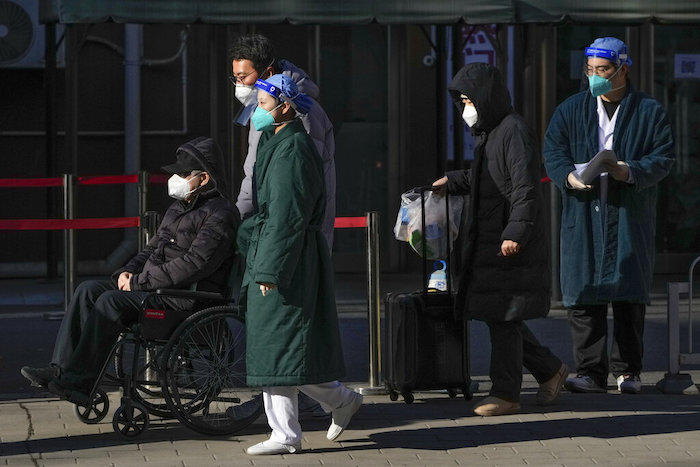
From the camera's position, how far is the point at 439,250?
7.99 m

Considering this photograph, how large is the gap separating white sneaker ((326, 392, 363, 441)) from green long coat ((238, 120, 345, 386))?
0.79 feet

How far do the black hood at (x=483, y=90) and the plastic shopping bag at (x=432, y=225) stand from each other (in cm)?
54

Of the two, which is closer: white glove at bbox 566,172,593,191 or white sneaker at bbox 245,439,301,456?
white sneaker at bbox 245,439,301,456

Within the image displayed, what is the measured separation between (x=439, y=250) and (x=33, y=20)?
23.4ft

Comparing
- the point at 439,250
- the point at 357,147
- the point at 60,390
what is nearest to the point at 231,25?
the point at 357,147

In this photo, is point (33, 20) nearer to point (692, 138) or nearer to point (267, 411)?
point (692, 138)

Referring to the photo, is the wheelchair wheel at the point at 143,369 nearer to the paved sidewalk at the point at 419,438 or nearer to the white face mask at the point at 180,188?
the paved sidewalk at the point at 419,438

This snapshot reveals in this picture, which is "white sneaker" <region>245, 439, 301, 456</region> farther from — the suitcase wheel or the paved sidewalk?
the suitcase wheel

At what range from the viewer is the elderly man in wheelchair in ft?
23.2

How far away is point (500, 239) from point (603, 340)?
1.17 metres

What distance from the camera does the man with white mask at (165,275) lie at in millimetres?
7086

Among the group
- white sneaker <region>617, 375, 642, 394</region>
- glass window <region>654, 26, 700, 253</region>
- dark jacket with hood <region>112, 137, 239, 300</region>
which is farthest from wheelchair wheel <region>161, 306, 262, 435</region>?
glass window <region>654, 26, 700, 253</region>

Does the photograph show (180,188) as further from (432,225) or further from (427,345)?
(427,345)

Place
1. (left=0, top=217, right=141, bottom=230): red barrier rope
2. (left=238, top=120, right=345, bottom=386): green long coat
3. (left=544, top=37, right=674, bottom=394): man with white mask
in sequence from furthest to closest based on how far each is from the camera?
(left=0, top=217, right=141, bottom=230): red barrier rope → (left=544, top=37, right=674, bottom=394): man with white mask → (left=238, top=120, right=345, bottom=386): green long coat
